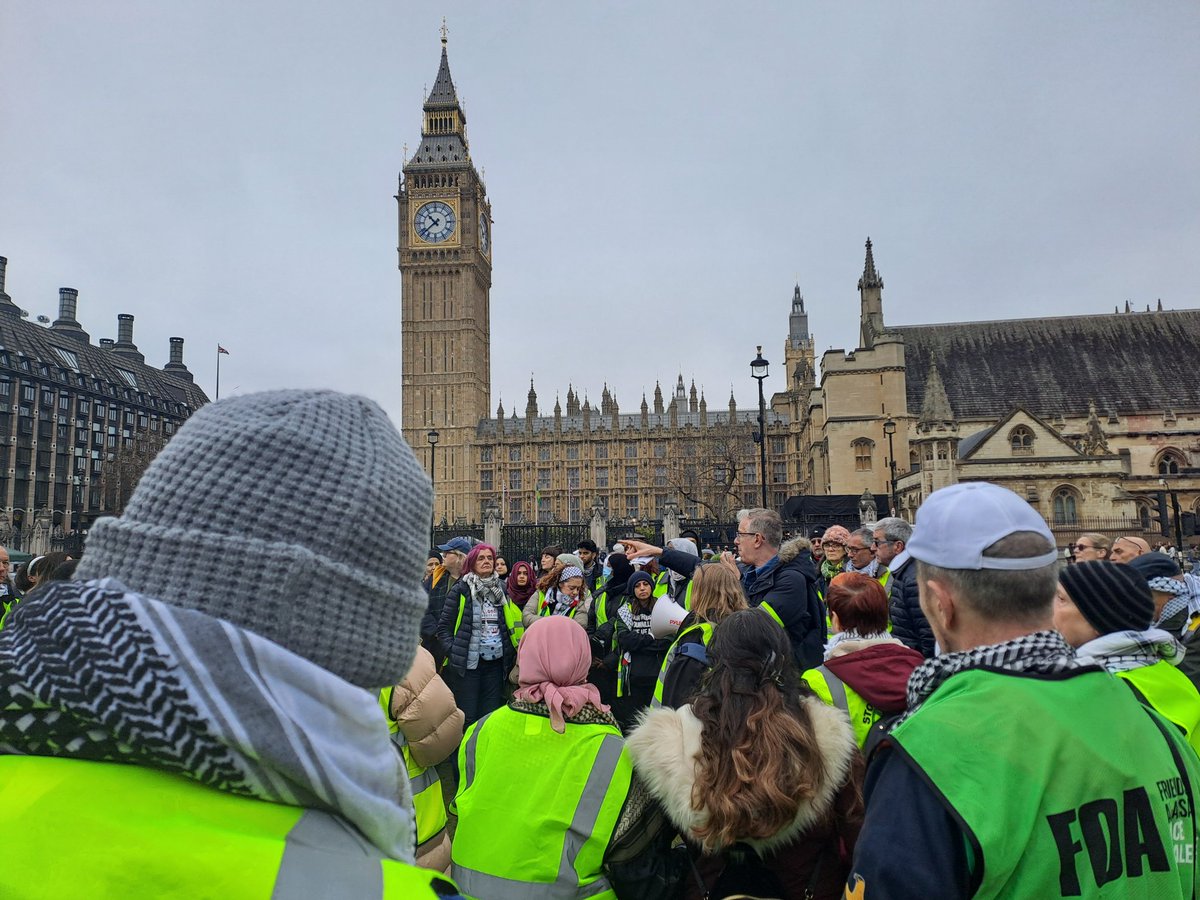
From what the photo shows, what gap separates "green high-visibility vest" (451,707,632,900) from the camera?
103 inches

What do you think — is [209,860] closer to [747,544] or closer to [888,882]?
[888,882]

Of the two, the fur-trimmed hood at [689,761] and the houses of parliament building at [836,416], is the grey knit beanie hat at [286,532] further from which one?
the houses of parliament building at [836,416]

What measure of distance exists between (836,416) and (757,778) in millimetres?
34599

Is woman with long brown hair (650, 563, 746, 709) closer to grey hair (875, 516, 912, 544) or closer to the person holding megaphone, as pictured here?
the person holding megaphone

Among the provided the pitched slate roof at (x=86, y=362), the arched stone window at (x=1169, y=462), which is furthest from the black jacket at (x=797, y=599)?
the pitched slate roof at (x=86, y=362)

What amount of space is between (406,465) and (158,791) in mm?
482

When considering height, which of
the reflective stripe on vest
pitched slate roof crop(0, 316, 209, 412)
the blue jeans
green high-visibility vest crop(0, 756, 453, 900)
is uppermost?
pitched slate roof crop(0, 316, 209, 412)

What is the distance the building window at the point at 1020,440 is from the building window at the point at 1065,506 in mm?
1806

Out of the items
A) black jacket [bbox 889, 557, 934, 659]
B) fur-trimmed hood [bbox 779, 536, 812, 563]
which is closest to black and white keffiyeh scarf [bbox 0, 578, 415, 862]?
black jacket [bbox 889, 557, 934, 659]

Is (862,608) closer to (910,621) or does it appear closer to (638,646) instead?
(910,621)

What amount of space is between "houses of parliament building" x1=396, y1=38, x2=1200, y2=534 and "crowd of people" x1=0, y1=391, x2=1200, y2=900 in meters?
18.7

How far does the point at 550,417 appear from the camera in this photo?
69.6 meters

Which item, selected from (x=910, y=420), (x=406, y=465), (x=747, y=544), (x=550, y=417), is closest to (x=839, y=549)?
(x=747, y=544)

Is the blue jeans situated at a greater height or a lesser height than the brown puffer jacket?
lesser
